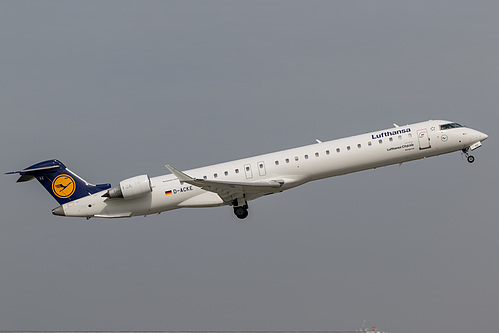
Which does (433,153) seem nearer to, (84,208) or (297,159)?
(297,159)

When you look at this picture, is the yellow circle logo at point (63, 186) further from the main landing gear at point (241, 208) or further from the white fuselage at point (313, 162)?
the main landing gear at point (241, 208)

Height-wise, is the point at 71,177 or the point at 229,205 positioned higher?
the point at 71,177

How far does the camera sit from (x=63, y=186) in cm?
4225

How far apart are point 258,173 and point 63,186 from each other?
11141 mm

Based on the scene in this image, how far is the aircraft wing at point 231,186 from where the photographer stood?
37938 millimetres

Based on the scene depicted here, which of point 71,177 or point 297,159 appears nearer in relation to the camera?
point 297,159

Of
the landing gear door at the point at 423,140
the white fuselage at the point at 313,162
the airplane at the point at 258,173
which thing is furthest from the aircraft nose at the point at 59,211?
the landing gear door at the point at 423,140

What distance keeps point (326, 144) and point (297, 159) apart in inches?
69.3

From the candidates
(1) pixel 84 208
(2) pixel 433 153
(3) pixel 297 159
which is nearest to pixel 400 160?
(2) pixel 433 153

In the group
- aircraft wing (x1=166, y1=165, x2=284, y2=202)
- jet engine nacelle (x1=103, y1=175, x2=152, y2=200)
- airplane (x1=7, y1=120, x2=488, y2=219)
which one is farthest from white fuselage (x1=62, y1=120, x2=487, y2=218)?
jet engine nacelle (x1=103, y1=175, x2=152, y2=200)

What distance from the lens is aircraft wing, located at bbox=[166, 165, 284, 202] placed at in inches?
1494

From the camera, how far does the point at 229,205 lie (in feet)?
136

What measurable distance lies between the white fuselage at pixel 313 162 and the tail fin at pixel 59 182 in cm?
204

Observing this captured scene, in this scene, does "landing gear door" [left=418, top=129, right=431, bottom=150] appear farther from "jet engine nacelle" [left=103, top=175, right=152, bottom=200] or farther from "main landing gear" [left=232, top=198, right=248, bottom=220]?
"jet engine nacelle" [left=103, top=175, right=152, bottom=200]
